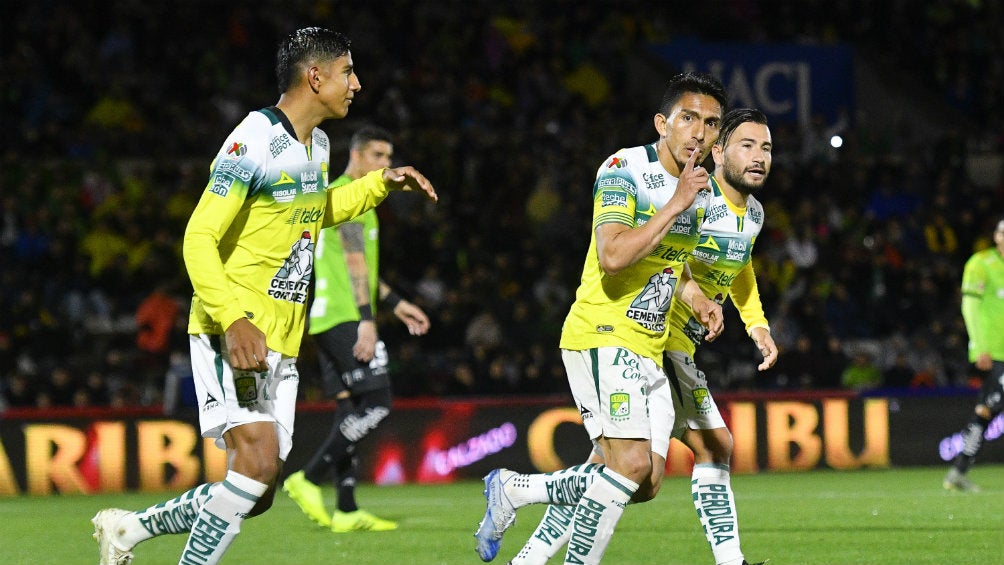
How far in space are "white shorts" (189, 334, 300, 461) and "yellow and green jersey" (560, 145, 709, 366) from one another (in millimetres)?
1230

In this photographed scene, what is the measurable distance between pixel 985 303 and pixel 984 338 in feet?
1.44

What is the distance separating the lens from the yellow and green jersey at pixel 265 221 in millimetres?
5293

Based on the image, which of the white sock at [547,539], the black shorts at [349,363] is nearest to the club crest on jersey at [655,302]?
the white sock at [547,539]

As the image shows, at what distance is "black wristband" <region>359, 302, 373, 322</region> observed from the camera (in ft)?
29.0

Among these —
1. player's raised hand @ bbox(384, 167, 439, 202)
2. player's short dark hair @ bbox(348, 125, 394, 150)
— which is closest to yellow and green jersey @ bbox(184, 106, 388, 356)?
player's raised hand @ bbox(384, 167, 439, 202)

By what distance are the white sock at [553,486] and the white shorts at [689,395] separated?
2.18 feet

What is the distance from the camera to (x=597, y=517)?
221 inches

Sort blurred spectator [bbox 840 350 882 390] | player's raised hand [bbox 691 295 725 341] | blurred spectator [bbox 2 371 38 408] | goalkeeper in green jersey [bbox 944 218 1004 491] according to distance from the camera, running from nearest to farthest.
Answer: player's raised hand [bbox 691 295 725 341]
goalkeeper in green jersey [bbox 944 218 1004 491]
blurred spectator [bbox 2 371 38 408]
blurred spectator [bbox 840 350 882 390]

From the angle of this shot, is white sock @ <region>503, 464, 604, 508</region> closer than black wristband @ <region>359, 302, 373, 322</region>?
Yes

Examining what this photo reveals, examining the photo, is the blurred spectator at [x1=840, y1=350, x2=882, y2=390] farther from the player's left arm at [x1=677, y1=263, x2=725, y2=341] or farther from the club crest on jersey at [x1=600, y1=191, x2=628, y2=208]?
the club crest on jersey at [x1=600, y1=191, x2=628, y2=208]

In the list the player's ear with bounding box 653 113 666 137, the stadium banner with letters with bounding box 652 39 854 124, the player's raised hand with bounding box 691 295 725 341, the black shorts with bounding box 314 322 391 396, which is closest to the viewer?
the player's raised hand with bounding box 691 295 725 341

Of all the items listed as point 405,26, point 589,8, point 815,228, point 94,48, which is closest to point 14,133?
point 94,48

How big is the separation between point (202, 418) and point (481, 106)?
1422 centimetres

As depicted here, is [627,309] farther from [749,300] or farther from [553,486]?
[749,300]
